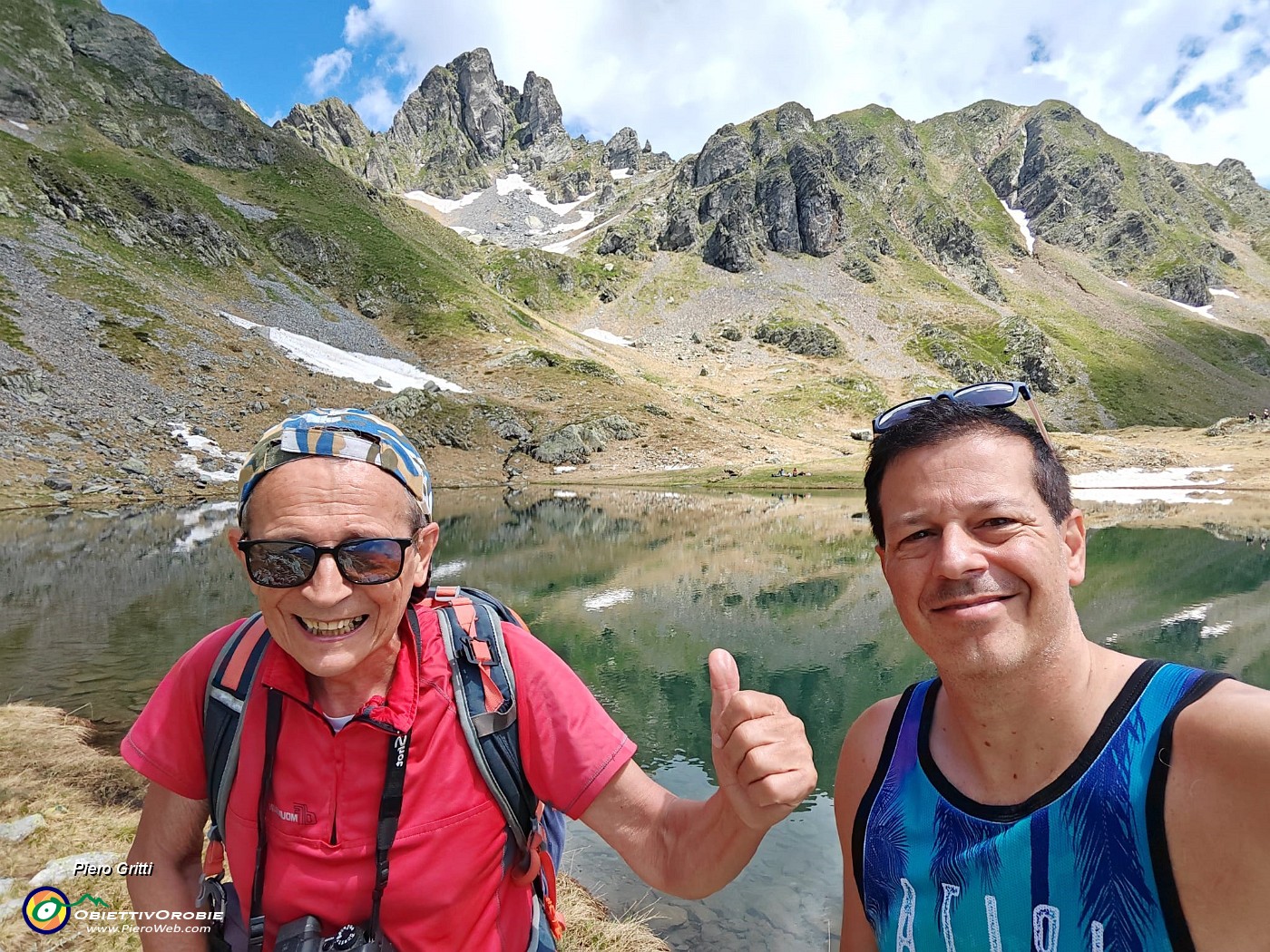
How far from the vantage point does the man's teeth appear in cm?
290

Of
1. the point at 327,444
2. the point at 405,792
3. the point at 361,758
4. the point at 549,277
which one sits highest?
the point at 549,277

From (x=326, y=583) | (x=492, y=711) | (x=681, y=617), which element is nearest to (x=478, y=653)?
(x=492, y=711)

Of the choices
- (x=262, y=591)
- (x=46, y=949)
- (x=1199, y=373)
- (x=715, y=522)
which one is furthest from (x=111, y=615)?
(x=1199, y=373)

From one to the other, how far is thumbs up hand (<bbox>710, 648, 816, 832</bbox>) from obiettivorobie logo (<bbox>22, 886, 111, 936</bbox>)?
20.0 feet

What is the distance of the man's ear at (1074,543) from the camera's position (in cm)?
279

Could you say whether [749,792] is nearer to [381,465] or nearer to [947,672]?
[947,672]

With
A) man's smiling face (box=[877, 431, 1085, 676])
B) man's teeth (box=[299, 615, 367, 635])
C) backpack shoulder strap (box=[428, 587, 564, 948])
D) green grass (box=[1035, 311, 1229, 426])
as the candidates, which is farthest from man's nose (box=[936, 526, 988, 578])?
green grass (box=[1035, 311, 1229, 426])

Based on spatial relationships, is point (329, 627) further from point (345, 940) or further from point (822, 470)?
point (822, 470)

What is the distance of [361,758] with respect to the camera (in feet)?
9.20

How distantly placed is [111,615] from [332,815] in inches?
873

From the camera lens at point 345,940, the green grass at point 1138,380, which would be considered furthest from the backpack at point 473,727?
the green grass at point 1138,380

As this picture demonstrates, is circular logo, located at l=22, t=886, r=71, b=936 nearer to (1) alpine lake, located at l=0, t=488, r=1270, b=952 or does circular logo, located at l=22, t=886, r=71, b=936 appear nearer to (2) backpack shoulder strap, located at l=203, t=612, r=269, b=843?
(2) backpack shoulder strap, located at l=203, t=612, r=269, b=843

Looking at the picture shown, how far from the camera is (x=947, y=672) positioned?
267 centimetres

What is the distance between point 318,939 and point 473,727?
1.08 meters
